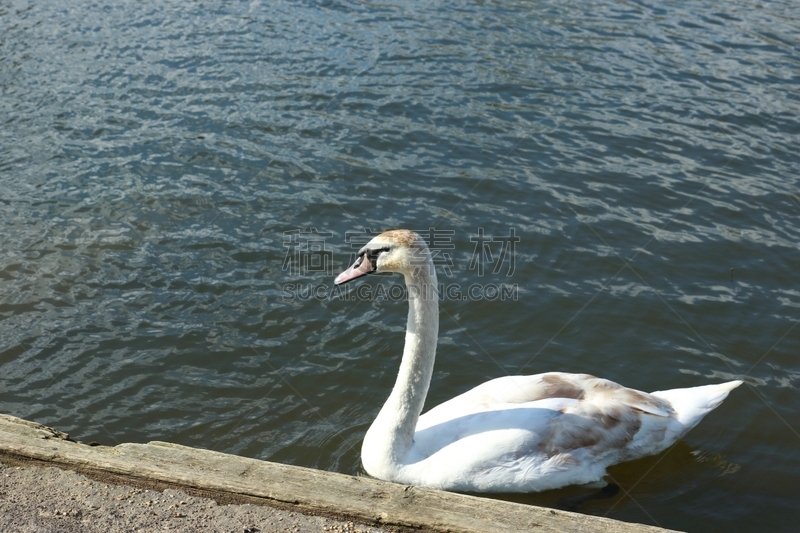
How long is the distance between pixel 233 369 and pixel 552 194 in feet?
15.7

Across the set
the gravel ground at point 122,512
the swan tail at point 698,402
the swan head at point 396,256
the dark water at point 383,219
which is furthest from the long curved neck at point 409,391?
the swan tail at point 698,402

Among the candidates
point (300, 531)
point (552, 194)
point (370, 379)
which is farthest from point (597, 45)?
point (300, 531)

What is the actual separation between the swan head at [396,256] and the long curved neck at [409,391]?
0.14 meters

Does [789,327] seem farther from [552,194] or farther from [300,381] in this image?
[300,381]

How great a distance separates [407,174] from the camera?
10.0 metres

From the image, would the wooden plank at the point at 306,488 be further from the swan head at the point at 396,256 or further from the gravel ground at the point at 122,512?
the swan head at the point at 396,256

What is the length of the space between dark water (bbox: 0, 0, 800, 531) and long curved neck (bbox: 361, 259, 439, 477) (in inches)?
25.2

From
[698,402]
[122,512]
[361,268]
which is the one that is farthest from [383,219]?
[122,512]

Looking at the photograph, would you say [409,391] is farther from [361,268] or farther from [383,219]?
[383,219]

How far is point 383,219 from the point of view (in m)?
9.13

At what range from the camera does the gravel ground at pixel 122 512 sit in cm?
383

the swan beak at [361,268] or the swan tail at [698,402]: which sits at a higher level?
the swan beak at [361,268]

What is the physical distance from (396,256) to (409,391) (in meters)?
0.99

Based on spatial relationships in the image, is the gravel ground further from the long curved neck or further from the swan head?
the swan head
